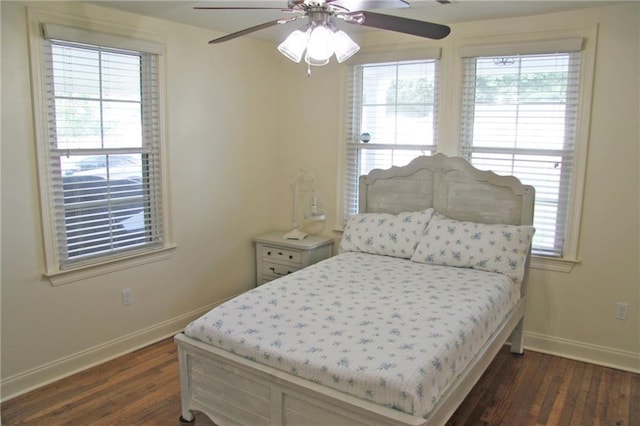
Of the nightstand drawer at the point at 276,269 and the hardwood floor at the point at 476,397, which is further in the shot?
the nightstand drawer at the point at 276,269

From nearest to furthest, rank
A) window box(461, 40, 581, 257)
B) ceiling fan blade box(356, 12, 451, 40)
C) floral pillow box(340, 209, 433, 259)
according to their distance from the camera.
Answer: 1. ceiling fan blade box(356, 12, 451, 40)
2. window box(461, 40, 581, 257)
3. floral pillow box(340, 209, 433, 259)

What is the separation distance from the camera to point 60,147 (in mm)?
3061

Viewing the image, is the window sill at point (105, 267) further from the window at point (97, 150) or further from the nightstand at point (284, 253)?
the nightstand at point (284, 253)

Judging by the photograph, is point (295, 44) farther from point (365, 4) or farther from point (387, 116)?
point (387, 116)

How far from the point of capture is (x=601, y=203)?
334cm

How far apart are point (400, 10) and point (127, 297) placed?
8.57 feet

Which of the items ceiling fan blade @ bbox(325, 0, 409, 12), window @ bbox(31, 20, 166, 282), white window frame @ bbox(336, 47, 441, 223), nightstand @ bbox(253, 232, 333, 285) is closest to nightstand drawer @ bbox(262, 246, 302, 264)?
nightstand @ bbox(253, 232, 333, 285)

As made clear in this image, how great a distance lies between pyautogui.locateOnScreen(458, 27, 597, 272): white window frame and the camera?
3.27 m

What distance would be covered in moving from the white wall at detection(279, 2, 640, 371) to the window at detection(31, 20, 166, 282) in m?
2.01

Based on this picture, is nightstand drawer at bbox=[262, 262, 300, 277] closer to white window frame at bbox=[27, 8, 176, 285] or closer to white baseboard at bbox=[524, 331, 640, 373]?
white window frame at bbox=[27, 8, 176, 285]

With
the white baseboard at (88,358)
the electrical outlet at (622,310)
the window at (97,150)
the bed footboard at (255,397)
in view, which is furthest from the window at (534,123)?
the white baseboard at (88,358)

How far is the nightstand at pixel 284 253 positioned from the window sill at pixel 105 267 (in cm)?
83

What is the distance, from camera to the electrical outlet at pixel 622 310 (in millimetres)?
3336

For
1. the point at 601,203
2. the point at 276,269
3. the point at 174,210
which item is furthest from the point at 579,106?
the point at 174,210
